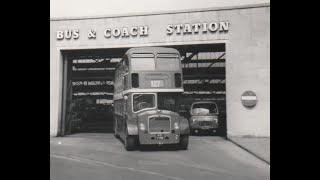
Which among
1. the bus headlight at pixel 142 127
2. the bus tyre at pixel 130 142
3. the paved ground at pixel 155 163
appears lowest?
the paved ground at pixel 155 163

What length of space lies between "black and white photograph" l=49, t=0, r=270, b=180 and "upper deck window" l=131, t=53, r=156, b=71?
0.04m

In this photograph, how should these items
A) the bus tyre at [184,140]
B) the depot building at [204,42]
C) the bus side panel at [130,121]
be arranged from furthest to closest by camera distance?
1. the depot building at [204,42]
2. the bus tyre at [184,140]
3. the bus side panel at [130,121]

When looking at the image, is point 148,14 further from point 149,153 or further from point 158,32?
point 149,153

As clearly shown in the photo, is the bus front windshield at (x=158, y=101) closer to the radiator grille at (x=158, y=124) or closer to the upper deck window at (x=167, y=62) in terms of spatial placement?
the radiator grille at (x=158, y=124)

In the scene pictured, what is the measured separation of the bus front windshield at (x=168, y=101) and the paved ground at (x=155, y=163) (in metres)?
1.61

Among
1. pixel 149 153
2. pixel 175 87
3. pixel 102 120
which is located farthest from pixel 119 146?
pixel 102 120

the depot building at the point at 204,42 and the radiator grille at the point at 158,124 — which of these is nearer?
the radiator grille at the point at 158,124

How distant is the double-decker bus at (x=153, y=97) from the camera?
15.7 meters

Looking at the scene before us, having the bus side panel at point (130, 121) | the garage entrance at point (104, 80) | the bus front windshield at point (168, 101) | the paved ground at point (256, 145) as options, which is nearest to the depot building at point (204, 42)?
the garage entrance at point (104, 80)

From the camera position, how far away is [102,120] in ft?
111
